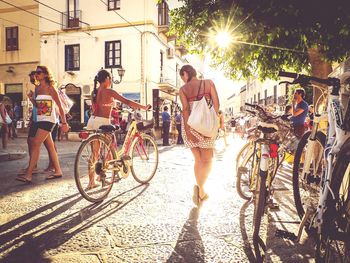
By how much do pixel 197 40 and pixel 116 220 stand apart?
649 centimetres

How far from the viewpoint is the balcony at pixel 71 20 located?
79.9 feet

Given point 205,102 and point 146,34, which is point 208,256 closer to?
point 205,102

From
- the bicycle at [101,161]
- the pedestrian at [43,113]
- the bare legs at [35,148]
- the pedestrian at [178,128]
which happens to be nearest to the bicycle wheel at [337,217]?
the bicycle at [101,161]

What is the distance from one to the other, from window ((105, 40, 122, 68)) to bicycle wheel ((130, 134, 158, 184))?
19.3m

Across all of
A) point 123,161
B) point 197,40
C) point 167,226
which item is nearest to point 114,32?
point 197,40

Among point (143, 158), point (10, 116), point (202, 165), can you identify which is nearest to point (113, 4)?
point (10, 116)

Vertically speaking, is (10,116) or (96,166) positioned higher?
(10,116)

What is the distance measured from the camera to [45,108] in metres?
5.61

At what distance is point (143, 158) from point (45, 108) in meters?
1.83

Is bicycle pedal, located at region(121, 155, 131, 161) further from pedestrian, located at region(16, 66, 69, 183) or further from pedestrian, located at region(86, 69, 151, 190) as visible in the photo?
pedestrian, located at region(16, 66, 69, 183)

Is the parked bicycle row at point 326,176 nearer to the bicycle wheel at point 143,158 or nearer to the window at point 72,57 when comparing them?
the bicycle wheel at point 143,158

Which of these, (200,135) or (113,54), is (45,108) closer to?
(200,135)

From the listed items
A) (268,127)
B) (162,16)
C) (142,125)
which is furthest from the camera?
(162,16)

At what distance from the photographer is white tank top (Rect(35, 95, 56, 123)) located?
18.3 feet
